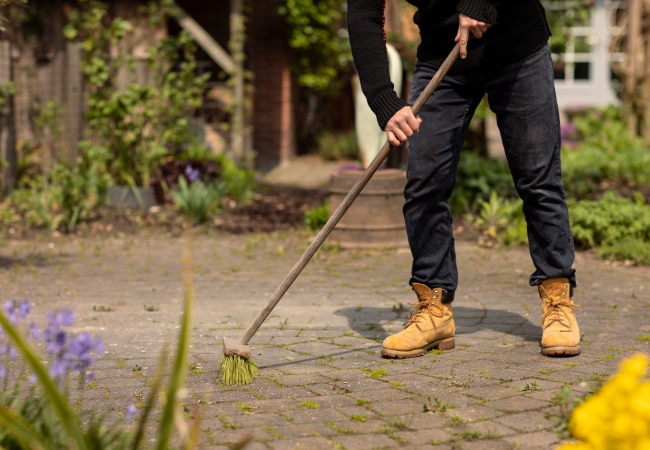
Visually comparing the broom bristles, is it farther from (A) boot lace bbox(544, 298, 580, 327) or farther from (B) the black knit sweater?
(A) boot lace bbox(544, 298, 580, 327)

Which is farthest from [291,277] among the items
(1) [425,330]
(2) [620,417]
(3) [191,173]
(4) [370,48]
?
(3) [191,173]

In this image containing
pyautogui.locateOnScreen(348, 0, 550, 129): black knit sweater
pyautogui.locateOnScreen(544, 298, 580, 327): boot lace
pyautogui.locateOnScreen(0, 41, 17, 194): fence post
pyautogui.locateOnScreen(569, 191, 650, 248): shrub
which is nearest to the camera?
pyautogui.locateOnScreen(348, 0, 550, 129): black knit sweater

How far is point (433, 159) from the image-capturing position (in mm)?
4164

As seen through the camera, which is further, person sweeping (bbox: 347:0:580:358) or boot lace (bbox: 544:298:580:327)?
boot lace (bbox: 544:298:580:327)

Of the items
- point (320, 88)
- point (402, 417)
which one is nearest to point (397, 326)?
point (402, 417)

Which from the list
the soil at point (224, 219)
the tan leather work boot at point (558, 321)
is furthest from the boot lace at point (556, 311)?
the soil at point (224, 219)

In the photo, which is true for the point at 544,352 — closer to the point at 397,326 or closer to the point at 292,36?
the point at 397,326

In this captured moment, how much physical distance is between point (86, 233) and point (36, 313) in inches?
110

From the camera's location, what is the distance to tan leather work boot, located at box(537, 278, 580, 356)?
4.08 m

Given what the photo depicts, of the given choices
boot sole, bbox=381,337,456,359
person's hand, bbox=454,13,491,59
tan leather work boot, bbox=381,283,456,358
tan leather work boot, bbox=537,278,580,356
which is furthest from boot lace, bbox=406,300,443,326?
person's hand, bbox=454,13,491,59

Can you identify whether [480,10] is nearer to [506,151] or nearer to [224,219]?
[506,151]

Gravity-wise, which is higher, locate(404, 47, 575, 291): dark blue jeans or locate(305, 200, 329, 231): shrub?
locate(404, 47, 575, 291): dark blue jeans

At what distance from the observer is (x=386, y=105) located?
4.02 metres

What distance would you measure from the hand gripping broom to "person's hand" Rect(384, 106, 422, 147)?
32 millimetres
